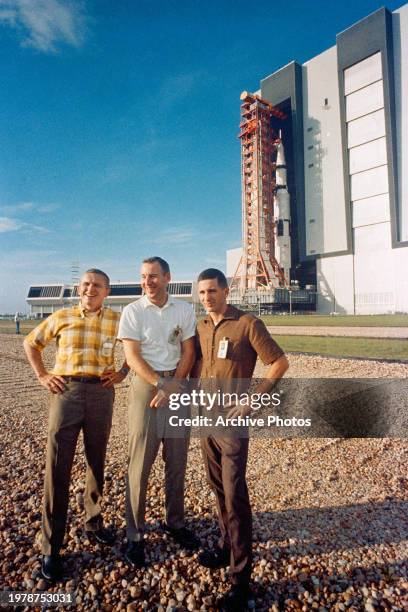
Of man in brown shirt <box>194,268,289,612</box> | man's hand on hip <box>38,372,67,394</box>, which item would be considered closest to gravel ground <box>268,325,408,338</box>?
man in brown shirt <box>194,268,289,612</box>

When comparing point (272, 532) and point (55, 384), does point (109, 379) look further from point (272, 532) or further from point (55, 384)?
point (272, 532)

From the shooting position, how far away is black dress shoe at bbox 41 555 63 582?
2920mm

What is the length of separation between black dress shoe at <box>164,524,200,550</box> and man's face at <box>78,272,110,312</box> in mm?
2213

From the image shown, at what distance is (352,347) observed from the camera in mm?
14531

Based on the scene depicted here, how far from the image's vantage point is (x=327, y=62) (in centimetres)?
5194

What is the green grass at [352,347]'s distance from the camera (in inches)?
509

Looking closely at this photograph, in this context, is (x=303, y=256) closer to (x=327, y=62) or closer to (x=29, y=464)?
(x=327, y=62)

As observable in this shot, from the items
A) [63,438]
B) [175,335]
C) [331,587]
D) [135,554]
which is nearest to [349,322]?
[331,587]

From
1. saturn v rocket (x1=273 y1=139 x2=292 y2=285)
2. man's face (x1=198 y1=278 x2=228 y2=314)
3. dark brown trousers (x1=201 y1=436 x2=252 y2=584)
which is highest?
saturn v rocket (x1=273 y1=139 x2=292 y2=285)

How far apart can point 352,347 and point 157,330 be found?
13149mm

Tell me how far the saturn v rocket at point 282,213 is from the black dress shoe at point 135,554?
56.3 metres

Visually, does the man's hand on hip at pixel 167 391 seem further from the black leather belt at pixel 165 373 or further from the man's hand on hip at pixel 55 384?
the man's hand on hip at pixel 55 384

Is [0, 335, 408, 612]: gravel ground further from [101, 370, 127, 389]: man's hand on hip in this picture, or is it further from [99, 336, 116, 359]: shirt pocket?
[99, 336, 116, 359]: shirt pocket

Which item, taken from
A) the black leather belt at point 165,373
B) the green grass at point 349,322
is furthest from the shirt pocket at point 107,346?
the green grass at point 349,322
